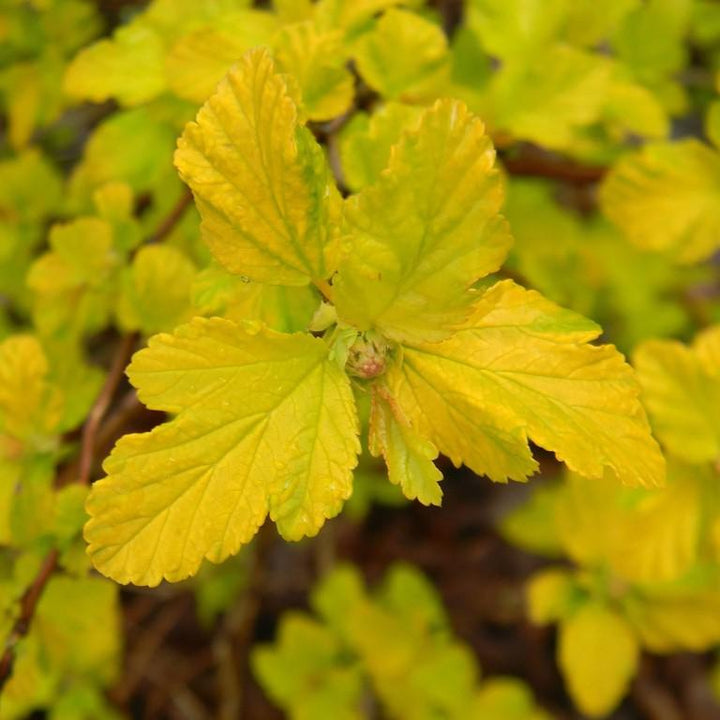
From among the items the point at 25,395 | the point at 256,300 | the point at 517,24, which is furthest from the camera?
the point at 517,24

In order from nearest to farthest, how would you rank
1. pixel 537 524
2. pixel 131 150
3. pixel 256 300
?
pixel 256 300 → pixel 131 150 → pixel 537 524

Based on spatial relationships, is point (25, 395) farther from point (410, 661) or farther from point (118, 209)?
point (410, 661)

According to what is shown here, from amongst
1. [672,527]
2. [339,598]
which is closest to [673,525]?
[672,527]

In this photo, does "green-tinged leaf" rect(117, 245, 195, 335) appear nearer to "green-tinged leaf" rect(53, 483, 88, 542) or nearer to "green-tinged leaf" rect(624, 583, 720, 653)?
"green-tinged leaf" rect(53, 483, 88, 542)

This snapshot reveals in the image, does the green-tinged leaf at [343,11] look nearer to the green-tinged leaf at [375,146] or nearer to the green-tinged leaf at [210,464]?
the green-tinged leaf at [375,146]

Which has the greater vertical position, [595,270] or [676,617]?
[595,270]

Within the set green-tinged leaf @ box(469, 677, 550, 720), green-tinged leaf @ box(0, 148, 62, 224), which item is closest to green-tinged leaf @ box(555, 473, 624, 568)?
green-tinged leaf @ box(469, 677, 550, 720)

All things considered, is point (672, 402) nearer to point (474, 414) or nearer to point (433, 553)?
point (474, 414)
